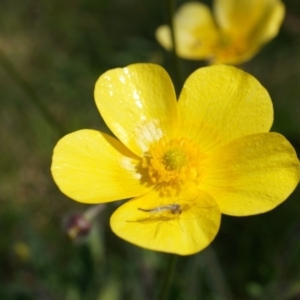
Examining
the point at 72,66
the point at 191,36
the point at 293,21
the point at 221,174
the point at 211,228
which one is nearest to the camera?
the point at 211,228

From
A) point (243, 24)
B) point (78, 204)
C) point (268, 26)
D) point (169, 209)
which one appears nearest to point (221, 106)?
point (169, 209)

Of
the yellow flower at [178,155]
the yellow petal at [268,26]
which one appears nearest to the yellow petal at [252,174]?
the yellow flower at [178,155]

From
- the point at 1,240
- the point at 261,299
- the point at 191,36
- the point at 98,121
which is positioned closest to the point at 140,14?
Answer: the point at 98,121

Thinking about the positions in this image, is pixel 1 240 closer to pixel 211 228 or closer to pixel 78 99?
pixel 78 99

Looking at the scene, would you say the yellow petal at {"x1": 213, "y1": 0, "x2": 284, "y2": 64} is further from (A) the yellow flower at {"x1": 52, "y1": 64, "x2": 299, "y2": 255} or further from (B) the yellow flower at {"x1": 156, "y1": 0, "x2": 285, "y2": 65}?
(A) the yellow flower at {"x1": 52, "y1": 64, "x2": 299, "y2": 255}

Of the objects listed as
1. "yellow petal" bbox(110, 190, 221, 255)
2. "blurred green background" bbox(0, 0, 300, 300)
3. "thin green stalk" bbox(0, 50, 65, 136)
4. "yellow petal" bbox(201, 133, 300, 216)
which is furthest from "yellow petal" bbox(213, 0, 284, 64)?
"yellow petal" bbox(110, 190, 221, 255)

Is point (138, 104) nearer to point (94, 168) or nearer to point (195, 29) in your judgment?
point (94, 168)
